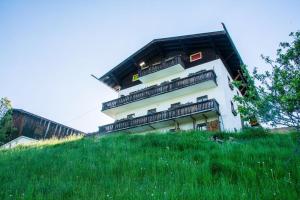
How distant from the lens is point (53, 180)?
830cm

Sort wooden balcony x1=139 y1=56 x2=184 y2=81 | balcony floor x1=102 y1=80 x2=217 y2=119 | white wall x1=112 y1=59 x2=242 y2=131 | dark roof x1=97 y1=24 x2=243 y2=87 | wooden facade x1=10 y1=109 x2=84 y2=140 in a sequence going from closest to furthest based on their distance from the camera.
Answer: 1. white wall x1=112 y1=59 x2=242 y2=131
2. balcony floor x1=102 y1=80 x2=217 y2=119
3. dark roof x1=97 y1=24 x2=243 y2=87
4. wooden balcony x1=139 y1=56 x2=184 y2=81
5. wooden facade x1=10 y1=109 x2=84 y2=140

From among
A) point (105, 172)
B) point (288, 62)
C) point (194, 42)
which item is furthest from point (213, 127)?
point (105, 172)

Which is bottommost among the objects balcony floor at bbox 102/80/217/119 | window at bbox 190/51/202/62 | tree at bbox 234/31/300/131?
tree at bbox 234/31/300/131

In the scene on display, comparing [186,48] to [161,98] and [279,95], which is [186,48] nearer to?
[161,98]

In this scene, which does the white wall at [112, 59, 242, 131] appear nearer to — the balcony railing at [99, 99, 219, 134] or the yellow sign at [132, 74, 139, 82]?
the balcony railing at [99, 99, 219, 134]

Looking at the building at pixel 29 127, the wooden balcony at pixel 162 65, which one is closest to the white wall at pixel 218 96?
the wooden balcony at pixel 162 65

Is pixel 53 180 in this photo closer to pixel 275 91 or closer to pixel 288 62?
pixel 275 91

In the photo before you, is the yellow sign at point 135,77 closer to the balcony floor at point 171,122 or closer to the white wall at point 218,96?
the white wall at point 218,96

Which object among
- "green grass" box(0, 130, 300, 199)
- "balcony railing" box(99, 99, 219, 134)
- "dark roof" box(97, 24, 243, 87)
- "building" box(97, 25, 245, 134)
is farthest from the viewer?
"dark roof" box(97, 24, 243, 87)

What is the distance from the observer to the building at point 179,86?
26500 millimetres

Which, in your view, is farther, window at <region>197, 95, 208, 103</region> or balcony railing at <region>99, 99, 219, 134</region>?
window at <region>197, 95, 208, 103</region>

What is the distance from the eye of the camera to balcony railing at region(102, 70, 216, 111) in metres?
27.1

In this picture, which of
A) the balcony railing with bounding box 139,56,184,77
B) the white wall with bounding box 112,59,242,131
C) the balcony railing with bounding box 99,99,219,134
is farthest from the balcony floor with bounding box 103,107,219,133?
the balcony railing with bounding box 139,56,184,77

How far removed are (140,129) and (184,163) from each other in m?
20.3
